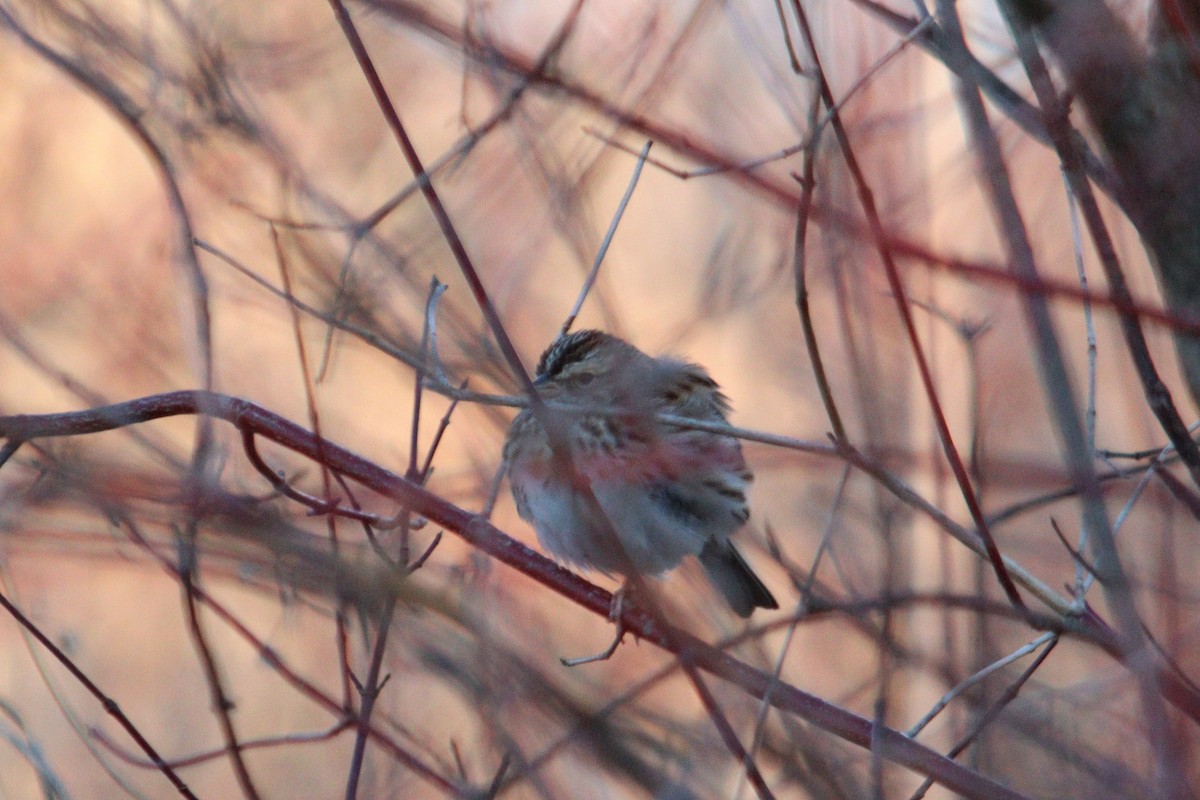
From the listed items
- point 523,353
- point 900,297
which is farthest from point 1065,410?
point 523,353

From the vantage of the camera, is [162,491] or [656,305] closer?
[162,491]

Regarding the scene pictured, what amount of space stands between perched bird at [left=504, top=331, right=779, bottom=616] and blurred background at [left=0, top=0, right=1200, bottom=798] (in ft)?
0.60

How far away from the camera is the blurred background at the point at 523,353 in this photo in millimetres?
2057

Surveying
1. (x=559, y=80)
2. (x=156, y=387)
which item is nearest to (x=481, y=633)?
(x=559, y=80)

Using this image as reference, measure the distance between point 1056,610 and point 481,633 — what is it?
1.03 metres

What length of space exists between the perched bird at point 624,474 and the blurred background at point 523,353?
0.18m

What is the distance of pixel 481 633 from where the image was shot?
1.70 meters

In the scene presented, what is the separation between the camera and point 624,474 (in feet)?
12.5

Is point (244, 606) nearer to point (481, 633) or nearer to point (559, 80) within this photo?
point (559, 80)

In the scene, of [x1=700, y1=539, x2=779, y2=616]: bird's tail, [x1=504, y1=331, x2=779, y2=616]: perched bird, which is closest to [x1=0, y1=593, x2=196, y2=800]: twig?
[x1=504, y1=331, x2=779, y2=616]: perched bird

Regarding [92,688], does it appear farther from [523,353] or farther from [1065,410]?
[523,353]

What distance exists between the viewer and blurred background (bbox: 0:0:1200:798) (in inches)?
81.0

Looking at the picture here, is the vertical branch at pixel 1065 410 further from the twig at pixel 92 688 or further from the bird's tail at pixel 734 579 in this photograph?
the bird's tail at pixel 734 579

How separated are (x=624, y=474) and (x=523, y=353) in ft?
2.47
